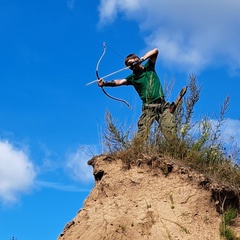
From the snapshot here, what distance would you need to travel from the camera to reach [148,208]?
24.6ft

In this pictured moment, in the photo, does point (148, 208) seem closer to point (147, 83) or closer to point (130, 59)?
point (147, 83)

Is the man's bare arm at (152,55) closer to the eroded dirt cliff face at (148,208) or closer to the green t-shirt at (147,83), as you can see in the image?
the green t-shirt at (147,83)

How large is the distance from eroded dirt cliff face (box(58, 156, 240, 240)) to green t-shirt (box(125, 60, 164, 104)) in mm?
1323

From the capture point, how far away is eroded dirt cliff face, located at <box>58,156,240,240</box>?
23.8 feet

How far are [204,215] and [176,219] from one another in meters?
0.43

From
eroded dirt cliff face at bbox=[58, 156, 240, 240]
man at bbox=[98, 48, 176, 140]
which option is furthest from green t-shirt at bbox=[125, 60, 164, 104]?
eroded dirt cliff face at bbox=[58, 156, 240, 240]

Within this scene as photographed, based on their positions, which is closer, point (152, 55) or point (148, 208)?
point (148, 208)

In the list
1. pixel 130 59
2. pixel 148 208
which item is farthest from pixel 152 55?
pixel 148 208

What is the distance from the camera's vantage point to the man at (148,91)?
858cm

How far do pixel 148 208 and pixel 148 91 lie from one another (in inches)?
82.8

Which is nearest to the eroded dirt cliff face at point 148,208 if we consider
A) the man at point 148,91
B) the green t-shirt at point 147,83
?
the man at point 148,91

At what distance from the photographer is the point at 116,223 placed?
729 centimetres

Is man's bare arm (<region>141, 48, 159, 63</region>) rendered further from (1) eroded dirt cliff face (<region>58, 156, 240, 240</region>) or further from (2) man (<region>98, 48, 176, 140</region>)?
(1) eroded dirt cliff face (<region>58, 156, 240, 240</region>)

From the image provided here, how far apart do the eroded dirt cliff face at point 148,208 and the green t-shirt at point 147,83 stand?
52.1 inches
